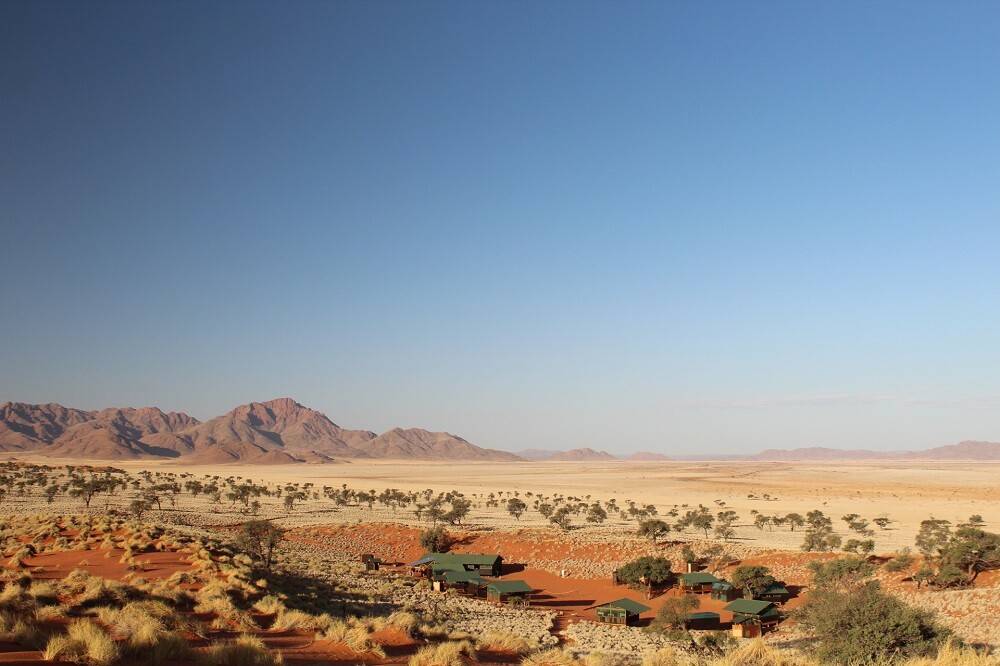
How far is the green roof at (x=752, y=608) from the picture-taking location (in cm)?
3306

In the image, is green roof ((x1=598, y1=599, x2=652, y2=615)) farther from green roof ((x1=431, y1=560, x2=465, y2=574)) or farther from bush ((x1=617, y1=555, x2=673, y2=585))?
green roof ((x1=431, y1=560, x2=465, y2=574))

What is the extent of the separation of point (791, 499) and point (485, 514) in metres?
55.0

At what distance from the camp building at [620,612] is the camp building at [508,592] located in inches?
199

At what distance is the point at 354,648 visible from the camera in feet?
50.5

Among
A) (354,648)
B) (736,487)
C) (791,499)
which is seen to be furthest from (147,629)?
(736,487)

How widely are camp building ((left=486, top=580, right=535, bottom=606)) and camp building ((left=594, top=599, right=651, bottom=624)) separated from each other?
5.04 m

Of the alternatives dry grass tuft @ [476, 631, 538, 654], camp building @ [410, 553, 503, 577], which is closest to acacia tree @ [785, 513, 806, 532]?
camp building @ [410, 553, 503, 577]

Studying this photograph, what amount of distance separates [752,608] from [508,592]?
13260 millimetres

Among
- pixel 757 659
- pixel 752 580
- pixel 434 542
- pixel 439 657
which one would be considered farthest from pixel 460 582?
pixel 757 659

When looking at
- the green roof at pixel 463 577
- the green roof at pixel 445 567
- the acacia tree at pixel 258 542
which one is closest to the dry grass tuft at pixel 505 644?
the acacia tree at pixel 258 542

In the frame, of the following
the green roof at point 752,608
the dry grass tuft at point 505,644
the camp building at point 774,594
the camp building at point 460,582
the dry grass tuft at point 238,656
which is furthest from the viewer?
the camp building at point 460,582

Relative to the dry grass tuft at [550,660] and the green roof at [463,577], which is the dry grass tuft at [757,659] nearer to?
the dry grass tuft at [550,660]

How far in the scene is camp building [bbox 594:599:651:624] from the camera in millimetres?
33781

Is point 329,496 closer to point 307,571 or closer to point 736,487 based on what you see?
point 307,571
